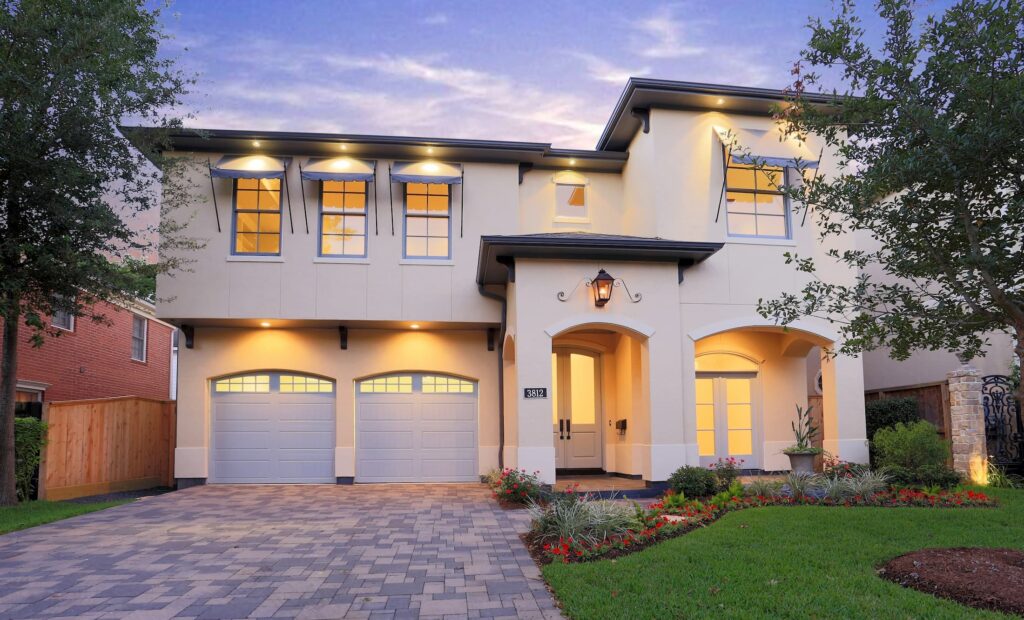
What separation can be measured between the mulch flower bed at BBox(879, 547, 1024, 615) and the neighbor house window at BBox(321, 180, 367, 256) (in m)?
11.2

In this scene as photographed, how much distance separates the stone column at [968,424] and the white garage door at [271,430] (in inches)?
455

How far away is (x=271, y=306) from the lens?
14.5 m

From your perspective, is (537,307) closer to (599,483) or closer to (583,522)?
(599,483)

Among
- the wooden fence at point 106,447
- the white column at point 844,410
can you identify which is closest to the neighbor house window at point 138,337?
the wooden fence at point 106,447

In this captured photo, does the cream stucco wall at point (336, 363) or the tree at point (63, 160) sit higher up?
the tree at point (63, 160)

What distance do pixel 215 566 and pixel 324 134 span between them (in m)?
9.32

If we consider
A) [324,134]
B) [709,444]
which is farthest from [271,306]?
[709,444]

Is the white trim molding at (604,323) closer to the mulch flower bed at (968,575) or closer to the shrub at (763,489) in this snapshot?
the shrub at (763,489)

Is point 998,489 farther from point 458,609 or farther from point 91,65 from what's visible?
point 91,65

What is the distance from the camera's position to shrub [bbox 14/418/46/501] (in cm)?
1223

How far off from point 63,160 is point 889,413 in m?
14.8

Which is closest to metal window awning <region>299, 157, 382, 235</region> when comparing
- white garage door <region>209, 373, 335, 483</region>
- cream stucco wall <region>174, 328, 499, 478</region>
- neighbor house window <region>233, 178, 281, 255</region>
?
neighbor house window <region>233, 178, 281, 255</region>

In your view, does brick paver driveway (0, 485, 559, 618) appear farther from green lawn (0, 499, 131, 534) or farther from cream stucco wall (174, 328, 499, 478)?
cream stucco wall (174, 328, 499, 478)

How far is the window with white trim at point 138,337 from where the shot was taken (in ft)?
70.4
